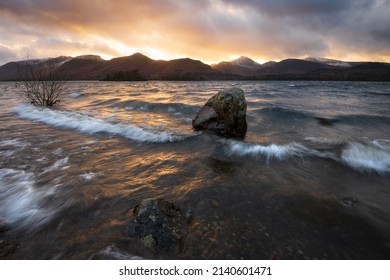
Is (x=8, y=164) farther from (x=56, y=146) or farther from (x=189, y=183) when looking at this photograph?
(x=189, y=183)

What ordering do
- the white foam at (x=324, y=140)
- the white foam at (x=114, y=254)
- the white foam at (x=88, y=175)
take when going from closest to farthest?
the white foam at (x=114, y=254)
the white foam at (x=88, y=175)
the white foam at (x=324, y=140)

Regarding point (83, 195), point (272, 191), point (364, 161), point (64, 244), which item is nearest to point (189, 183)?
point (272, 191)

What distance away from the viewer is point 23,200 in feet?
13.6

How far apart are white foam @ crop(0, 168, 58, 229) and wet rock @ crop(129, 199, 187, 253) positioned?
1579mm

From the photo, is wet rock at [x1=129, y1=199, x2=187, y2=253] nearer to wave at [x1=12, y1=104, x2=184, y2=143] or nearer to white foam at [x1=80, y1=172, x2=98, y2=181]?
white foam at [x1=80, y1=172, x2=98, y2=181]

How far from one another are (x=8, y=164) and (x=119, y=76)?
376 feet

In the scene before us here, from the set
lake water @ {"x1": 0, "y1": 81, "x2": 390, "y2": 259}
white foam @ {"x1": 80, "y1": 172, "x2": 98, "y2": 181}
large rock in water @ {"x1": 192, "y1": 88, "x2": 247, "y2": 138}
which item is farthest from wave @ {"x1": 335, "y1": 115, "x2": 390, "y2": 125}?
white foam @ {"x1": 80, "y1": 172, "x2": 98, "y2": 181}

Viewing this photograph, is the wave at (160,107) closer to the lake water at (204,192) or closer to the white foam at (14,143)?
the lake water at (204,192)

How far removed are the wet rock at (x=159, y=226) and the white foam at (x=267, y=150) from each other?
3.68 meters

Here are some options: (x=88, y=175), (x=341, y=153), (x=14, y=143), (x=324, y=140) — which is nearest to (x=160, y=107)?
(x=14, y=143)

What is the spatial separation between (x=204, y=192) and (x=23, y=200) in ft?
11.0

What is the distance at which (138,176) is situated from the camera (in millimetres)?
5090

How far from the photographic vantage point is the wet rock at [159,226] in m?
2.96

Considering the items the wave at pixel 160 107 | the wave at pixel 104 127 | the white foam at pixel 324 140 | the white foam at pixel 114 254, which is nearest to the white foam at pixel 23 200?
the white foam at pixel 114 254
